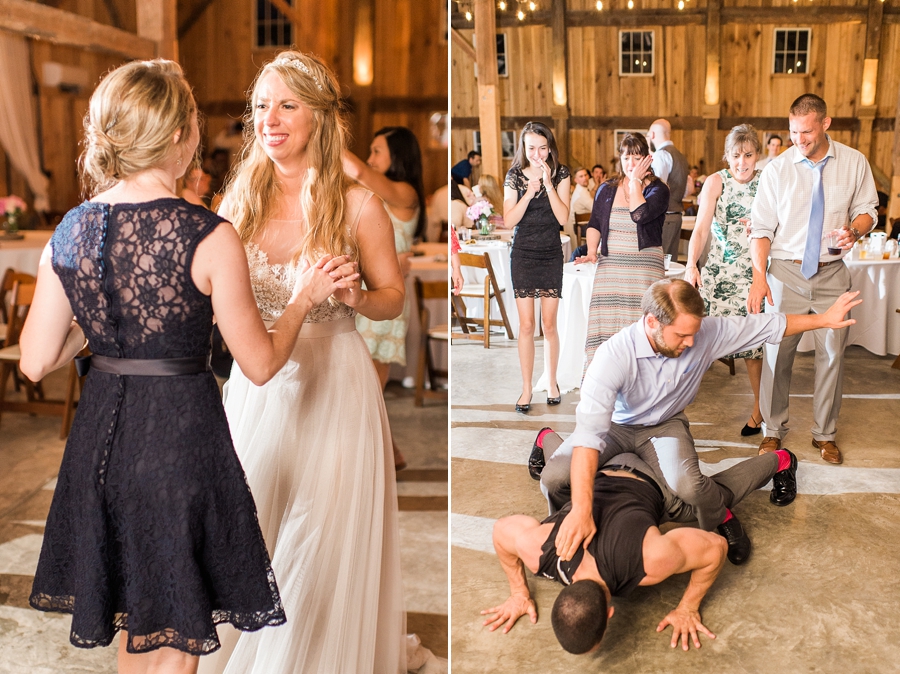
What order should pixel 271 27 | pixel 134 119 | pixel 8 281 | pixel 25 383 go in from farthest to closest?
pixel 271 27
pixel 25 383
pixel 8 281
pixel 134 119

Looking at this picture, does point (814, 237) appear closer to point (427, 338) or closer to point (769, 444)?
point (769, 444)

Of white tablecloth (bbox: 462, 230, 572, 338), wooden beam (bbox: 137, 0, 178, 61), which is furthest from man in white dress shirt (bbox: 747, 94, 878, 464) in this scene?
wooden beam (bbox: 137, 0, 178, 61)

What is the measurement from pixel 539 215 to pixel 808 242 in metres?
0.62

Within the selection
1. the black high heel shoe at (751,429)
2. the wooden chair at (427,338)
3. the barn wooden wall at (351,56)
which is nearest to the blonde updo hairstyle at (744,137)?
the black high heel shoe at (751,429)

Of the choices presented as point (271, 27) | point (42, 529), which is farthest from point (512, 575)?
point (271, 27)

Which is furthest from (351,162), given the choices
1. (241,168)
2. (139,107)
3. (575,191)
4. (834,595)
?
(834,595)

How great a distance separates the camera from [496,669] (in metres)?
1.82

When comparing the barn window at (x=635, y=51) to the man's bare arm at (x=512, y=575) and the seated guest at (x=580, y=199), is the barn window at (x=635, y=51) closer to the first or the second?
the seated guest at (x=580, y=199)

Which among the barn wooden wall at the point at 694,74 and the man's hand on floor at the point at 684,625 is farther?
the man's hand on floor at the point at 684,625

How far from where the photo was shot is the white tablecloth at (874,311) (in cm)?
184

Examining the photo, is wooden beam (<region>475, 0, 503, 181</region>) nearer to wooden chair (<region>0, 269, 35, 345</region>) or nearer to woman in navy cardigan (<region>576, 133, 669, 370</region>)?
woman in navy cardigan (<region>576, 133, 669, 370</region>)

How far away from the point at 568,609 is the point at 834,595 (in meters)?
0.61

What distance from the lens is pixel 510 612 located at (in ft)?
6.08

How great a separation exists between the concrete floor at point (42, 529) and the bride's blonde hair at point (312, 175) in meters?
1.38
